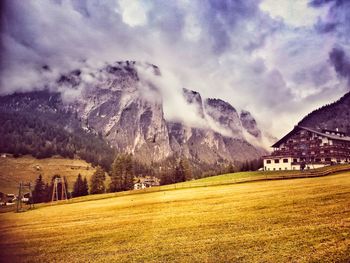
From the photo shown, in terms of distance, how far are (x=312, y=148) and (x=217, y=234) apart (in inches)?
280

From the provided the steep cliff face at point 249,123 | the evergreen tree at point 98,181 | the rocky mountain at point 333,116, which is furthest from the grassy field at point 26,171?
the rocky mountain at point 333,116

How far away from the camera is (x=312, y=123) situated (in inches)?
593

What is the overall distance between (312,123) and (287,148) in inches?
89.0

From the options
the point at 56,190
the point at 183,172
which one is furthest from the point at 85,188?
the point at 183,172

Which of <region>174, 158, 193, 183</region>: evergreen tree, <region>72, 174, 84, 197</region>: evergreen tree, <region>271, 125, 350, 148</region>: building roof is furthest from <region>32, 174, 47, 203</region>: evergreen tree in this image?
<region>271, 125, 350, 148</region>: building roof

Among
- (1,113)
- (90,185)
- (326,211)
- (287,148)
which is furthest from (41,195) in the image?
(326,211)

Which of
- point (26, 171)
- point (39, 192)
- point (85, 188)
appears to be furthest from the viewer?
point (85, 188)

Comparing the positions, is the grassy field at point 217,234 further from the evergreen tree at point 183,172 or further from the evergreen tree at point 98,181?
the evergreen tree at point 98,181

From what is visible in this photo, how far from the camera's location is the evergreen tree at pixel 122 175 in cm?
4425

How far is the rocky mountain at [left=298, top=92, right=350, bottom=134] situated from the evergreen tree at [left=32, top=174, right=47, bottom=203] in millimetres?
24023

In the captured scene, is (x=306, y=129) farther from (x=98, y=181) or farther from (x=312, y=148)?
(x=98, y=181)

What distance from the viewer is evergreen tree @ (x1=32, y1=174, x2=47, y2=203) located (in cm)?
2958

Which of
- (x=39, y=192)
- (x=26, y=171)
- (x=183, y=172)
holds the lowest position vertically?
(x=39, y=192)

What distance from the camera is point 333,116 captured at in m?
13.3
